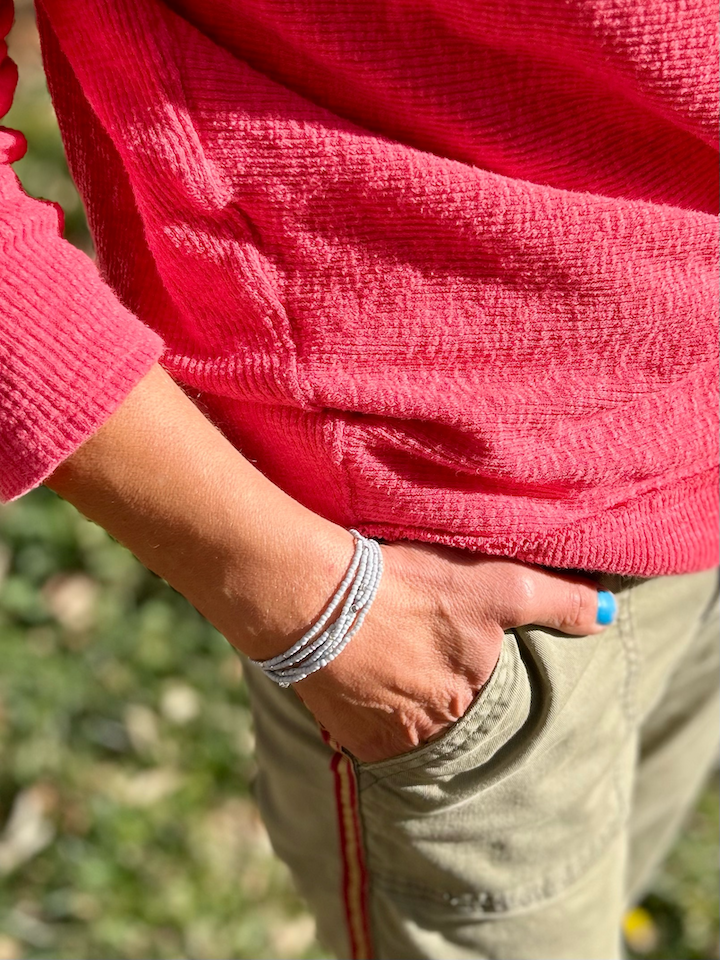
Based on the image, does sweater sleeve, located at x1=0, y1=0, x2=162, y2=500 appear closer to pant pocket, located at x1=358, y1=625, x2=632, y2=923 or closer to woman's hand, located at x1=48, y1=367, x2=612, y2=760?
woman's hand, located at x1=48, y1=367, x2=612, y2=760

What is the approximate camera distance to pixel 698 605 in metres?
1.43

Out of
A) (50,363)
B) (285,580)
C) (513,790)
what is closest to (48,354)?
(50,363)

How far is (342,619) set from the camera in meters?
0.95

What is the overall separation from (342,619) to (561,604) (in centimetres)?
27

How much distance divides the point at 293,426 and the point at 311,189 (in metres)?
0.24

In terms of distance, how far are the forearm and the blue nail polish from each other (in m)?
0.33

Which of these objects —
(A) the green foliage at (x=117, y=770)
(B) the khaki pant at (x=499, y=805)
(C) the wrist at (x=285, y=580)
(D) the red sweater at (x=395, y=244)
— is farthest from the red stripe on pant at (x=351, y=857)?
(A) the green foliage at (x=117, y=770)

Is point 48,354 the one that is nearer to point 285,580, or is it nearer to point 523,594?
point 285,580

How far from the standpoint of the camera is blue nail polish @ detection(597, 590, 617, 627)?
110 cm

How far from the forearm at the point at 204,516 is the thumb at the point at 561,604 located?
0.67 feet

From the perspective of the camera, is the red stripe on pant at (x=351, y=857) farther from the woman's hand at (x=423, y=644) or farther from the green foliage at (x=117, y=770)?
the green foliage at (x=117, y=770)

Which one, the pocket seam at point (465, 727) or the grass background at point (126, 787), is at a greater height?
the pocket seam at point (465, 727)

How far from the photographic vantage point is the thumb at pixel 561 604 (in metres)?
1.02

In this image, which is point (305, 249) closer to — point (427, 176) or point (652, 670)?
point (427, 176)
